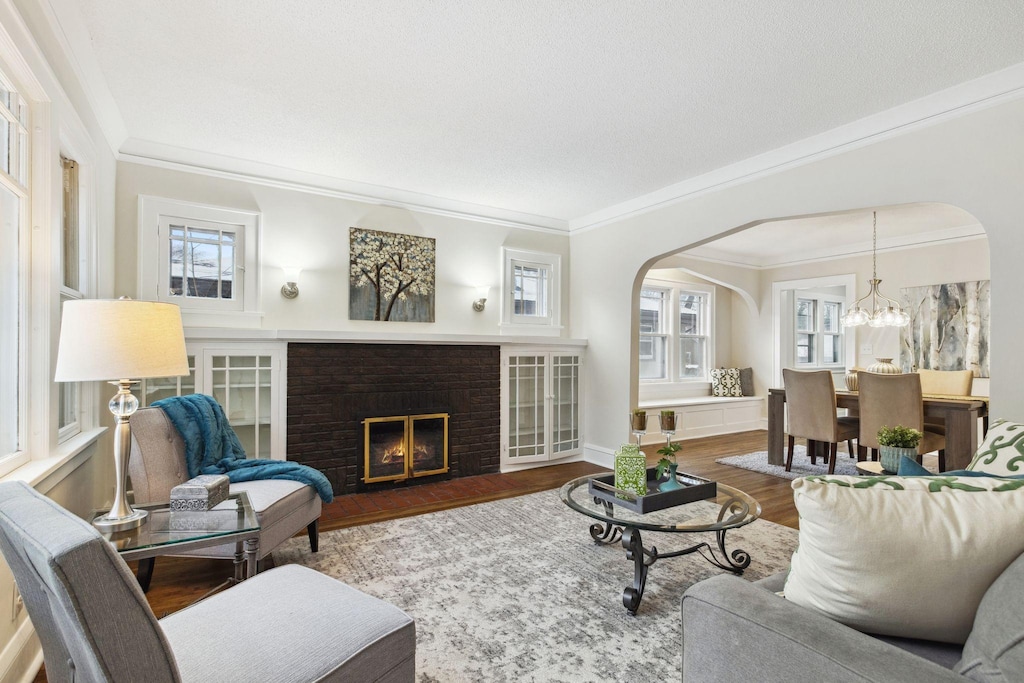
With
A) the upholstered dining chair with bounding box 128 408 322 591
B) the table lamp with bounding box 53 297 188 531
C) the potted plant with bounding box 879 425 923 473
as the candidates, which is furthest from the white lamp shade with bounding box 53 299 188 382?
the potted plant with bounding box 879 425 923 473

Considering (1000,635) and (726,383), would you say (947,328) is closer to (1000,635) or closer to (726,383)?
(726,383)

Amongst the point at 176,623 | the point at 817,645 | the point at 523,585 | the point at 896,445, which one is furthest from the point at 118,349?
the point at 896,445

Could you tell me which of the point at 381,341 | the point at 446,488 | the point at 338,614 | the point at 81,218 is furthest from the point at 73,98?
the point at 446,488

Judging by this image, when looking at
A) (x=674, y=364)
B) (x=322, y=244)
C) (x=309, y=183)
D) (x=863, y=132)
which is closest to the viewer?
(x=863, y=132)

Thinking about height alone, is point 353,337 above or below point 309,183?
below

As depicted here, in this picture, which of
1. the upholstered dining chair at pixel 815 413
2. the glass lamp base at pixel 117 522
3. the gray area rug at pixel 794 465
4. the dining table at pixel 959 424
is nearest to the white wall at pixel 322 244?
the glass lamp base at pixel 117 522

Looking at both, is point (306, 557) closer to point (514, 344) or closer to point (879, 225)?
point (514, 344)

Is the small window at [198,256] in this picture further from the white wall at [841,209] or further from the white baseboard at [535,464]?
the white wall at [841,209]

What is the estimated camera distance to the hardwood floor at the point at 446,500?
254 centimetres

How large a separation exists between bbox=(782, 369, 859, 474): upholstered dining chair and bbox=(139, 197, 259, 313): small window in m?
4.96

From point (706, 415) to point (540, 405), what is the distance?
2911 millimetres

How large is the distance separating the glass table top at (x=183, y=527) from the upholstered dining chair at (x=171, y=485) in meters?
0.40

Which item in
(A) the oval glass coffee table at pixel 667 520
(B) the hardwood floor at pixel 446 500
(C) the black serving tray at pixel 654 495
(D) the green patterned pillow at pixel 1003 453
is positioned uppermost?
(D) the green patterned pillow at pixel 1003 453

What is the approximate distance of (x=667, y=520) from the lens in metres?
2.27
